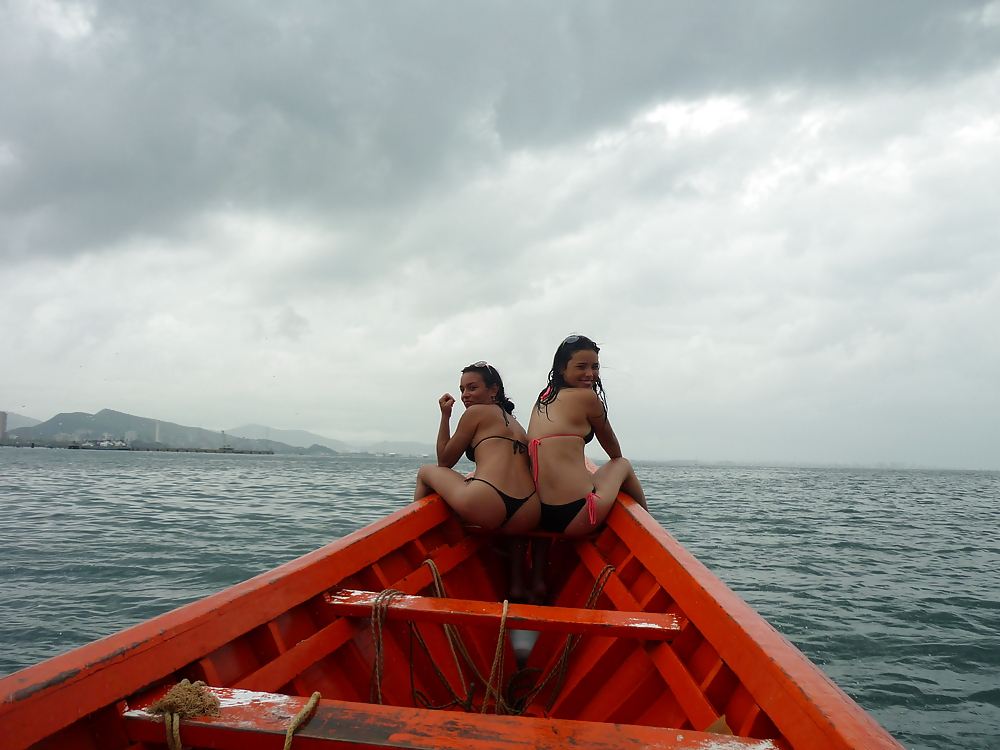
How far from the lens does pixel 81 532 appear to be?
9000 mm

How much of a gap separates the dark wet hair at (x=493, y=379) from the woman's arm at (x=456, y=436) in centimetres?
21

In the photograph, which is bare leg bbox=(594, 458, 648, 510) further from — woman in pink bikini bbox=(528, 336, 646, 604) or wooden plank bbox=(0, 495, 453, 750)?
wooden plank bbox=(0, 495, 453, 750)

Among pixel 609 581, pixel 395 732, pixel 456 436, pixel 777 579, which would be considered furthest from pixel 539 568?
pixel 777 579

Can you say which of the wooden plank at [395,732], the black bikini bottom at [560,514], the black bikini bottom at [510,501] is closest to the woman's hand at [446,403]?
the black bikini bottom at [510,501]

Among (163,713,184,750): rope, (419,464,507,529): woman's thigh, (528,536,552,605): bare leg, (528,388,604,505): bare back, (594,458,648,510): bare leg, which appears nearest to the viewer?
(163,713,184,750): rope

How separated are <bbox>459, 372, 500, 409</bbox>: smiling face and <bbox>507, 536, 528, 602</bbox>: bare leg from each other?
3.30ft

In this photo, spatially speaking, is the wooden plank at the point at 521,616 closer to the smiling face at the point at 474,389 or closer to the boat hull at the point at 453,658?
the boat hull at the point at 453,658

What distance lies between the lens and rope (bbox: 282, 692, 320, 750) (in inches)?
48.6

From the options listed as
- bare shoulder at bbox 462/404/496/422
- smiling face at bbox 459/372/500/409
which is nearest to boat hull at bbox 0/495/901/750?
bare shoulder at bbox 462/404/496/422

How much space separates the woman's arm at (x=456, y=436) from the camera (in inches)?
143

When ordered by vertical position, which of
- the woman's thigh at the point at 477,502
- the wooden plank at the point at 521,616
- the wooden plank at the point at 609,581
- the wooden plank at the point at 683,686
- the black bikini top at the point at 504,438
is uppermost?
the black bikini top at the point at 504,438

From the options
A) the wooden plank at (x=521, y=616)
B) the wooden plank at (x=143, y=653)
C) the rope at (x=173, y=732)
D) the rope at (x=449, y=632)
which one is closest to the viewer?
the wooden plank at (x=143, y=653)

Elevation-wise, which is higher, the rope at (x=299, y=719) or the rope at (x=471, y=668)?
the rope at (x=299, y=719)

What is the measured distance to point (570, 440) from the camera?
3482 mm
